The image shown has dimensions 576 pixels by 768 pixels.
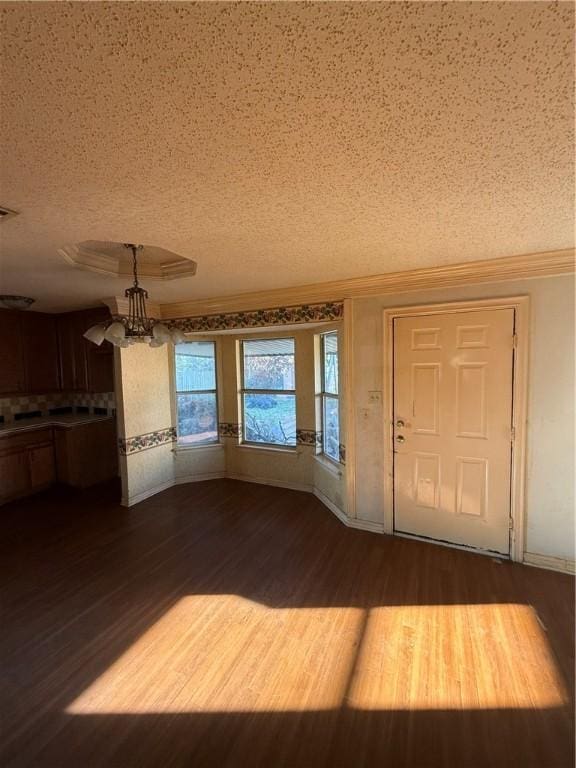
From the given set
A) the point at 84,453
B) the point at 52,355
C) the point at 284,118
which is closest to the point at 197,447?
the point at 84,453

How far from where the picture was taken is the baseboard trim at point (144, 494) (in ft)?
12.2

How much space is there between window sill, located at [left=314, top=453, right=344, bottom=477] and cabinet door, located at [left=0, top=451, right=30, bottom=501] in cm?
338

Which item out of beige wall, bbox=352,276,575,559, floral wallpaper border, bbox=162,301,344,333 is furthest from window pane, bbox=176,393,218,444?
beige wall, bbox=352,276,575,559

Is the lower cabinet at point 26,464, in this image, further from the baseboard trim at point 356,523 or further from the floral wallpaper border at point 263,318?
the baseboard trim at point 356,523

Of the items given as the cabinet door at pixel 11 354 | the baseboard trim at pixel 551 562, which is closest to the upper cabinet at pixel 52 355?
the cabinet door at pixel 11 354

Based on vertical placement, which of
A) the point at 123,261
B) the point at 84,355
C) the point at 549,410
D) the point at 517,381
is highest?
the point at 123,261

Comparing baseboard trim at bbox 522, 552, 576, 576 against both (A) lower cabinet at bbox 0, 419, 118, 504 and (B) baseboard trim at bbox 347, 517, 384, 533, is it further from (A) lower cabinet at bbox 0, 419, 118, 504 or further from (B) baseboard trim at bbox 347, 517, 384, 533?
(A) lower cabinet at bbox 0, 419, 118, 504

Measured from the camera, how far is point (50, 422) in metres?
4.30

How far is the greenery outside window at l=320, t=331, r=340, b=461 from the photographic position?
362 centimetres

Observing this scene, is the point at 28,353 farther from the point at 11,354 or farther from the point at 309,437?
the point at 309,437

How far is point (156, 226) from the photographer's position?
1.75m

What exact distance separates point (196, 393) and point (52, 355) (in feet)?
6.67

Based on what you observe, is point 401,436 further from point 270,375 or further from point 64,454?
point 64,454

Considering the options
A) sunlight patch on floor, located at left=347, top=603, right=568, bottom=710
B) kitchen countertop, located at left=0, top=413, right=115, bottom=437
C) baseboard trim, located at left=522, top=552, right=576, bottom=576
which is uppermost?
kitchen countertop, located at left=0, top=413, right=115, bottom=437
